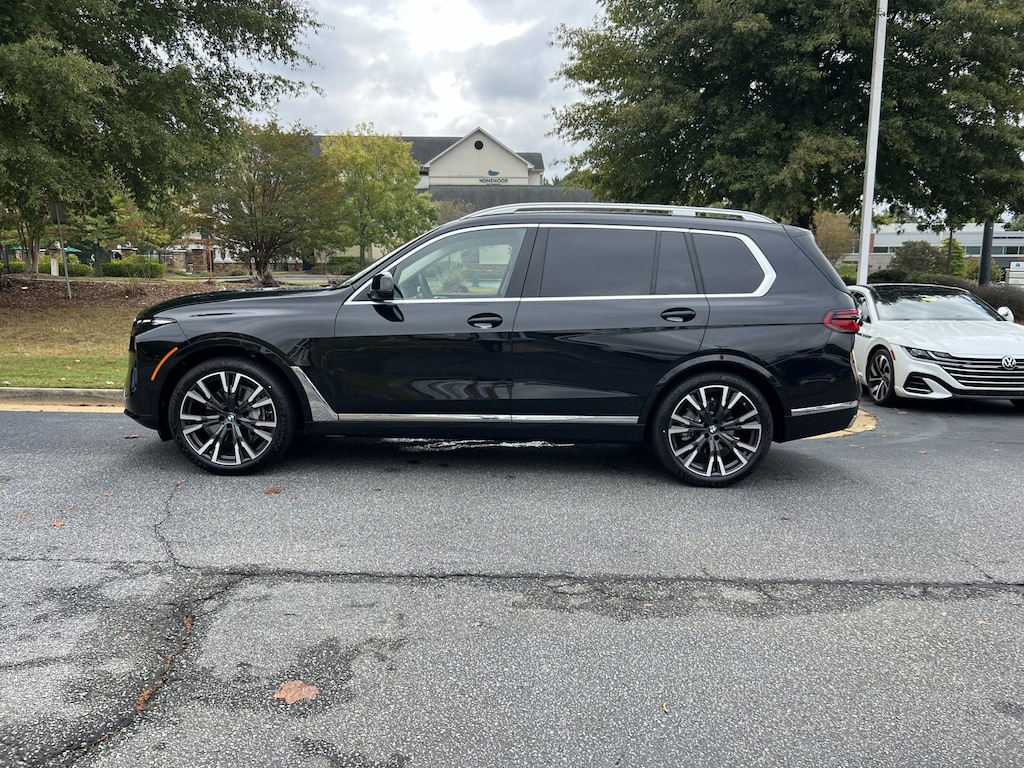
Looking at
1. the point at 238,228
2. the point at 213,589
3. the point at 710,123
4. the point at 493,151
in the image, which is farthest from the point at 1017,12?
the point at 493,151

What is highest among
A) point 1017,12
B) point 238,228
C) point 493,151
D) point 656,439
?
point 493,151

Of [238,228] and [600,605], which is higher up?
[238,228]

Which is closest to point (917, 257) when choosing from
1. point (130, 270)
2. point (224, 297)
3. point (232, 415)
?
point (224, 297)

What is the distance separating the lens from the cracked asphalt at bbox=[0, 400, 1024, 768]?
8.36ft

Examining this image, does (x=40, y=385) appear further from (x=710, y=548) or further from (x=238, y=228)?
(x=238, y=228)

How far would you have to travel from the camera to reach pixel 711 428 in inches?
213

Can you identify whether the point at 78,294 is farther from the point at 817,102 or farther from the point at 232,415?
the point at 817,102

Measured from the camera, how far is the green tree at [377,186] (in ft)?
125

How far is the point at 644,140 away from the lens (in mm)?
18875

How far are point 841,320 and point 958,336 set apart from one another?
4.34 metres

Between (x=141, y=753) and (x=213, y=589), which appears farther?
(x=213, y=589)

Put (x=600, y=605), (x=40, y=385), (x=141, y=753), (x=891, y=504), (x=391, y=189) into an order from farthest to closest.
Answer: (x=391, y=189)
(x=40, y=385)
(x=891, y=504)
(x=600, y=605)
(x=141, y=753)

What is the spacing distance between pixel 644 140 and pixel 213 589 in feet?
57.4

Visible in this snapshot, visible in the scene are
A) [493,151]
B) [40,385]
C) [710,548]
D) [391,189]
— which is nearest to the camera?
[710,548]
